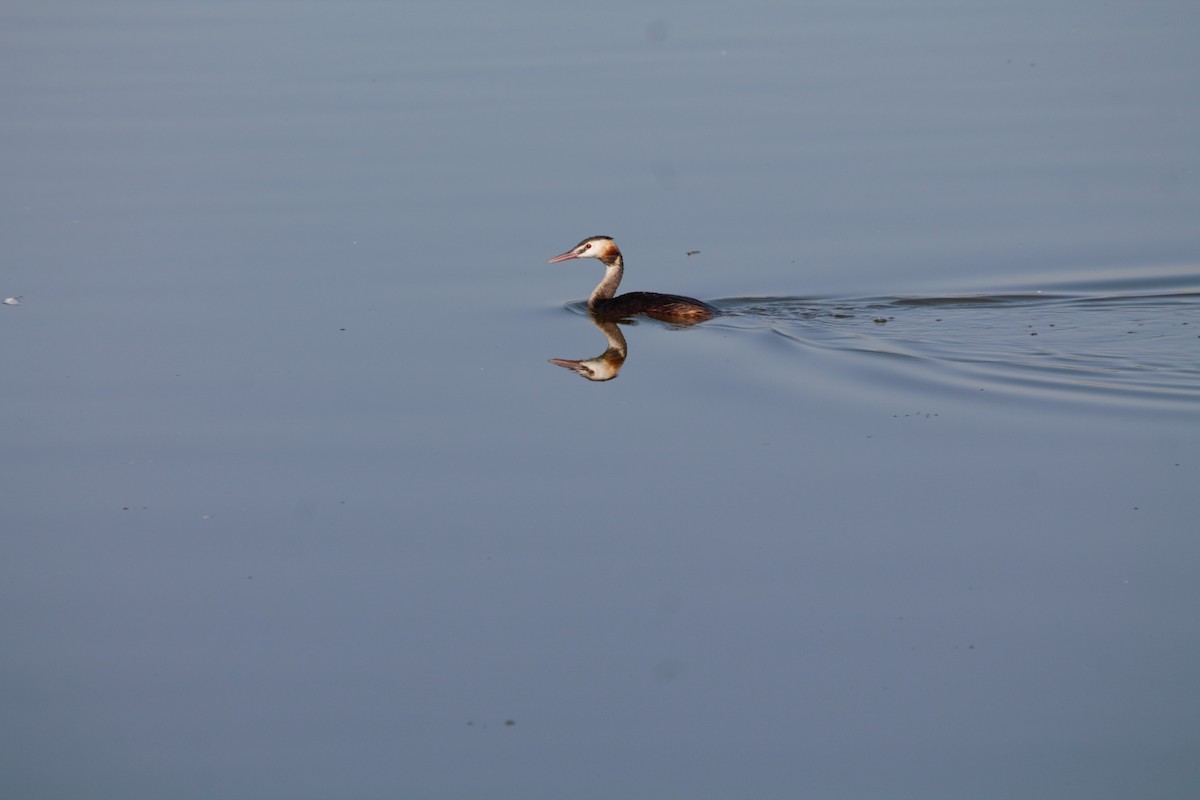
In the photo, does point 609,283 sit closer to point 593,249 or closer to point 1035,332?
point 593,249

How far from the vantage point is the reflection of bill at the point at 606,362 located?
10.6 meters

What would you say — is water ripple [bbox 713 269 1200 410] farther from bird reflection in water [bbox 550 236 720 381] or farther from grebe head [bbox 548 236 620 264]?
Result: grebe head [bbox 548 236 620 264]

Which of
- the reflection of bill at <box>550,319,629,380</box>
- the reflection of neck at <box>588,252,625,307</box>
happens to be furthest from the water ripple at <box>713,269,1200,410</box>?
the reflection of neck at <box>588,252,625,307</box>

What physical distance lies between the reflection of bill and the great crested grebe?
11.3 inches

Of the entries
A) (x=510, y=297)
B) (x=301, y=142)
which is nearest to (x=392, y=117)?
(x=301, y=142)

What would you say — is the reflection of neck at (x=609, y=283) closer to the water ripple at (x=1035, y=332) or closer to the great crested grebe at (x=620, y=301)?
the great crested grebe at (x=620, y=301)

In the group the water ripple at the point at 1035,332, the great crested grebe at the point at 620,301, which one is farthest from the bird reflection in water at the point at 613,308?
the water ripple at the point at 1035,332

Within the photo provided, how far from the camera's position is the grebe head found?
476 inches

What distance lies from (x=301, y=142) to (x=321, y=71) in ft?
10.9

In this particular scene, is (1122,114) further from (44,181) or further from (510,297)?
(44,181)

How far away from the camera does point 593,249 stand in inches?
478

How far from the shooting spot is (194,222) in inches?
530

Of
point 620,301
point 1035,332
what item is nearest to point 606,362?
point 620,301

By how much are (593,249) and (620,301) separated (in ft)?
1.65
